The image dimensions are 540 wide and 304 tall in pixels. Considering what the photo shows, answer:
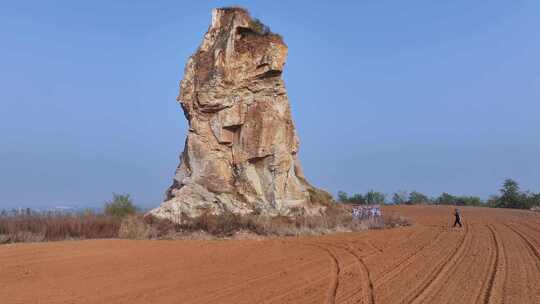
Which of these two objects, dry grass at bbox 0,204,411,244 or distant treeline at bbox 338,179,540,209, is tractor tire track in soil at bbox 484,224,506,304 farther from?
distant treeline at bbox 338,179,540,209

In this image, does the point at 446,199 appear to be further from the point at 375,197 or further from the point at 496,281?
the point at 496,281

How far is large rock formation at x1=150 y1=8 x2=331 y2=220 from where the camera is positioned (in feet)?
65.4

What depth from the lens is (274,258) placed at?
12.6 meters

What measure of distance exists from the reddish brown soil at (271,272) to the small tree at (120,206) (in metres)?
6.89

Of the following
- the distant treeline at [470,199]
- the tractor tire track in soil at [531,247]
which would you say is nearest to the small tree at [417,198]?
the distant treeline at [470,199]

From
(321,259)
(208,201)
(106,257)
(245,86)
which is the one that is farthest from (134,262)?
(245,86)

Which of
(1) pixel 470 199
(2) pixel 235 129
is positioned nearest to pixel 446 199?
(1) pixel 470 199

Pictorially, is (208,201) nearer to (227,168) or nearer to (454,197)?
(227,168)

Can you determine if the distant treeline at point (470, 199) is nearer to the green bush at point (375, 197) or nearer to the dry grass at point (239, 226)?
the green bush at point (375, 197)

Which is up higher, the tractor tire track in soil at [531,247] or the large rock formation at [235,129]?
the large rock formation at [235,129]

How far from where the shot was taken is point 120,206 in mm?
23250

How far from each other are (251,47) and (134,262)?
41.0 ft

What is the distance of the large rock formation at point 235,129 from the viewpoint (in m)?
19.9

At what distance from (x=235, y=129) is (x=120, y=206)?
7240 mm
